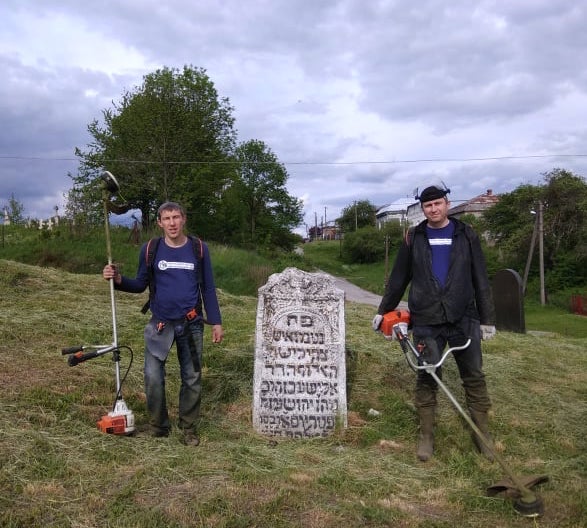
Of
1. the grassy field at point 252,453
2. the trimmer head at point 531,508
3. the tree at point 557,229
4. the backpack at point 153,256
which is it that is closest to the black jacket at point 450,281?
the grassy field at point 252,453

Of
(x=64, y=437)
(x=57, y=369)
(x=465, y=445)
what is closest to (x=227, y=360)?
(x=57, y=369)

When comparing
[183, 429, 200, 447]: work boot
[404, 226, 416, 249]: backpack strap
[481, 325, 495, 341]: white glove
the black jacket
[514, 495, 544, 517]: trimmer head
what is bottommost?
[514, 495, 544, 517]: trimmer head

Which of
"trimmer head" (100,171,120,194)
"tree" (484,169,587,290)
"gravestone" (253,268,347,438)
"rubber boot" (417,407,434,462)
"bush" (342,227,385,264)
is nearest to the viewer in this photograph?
"rubber boot" (417,407,434,462)

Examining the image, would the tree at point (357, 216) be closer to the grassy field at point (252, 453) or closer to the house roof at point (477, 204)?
the house roof at point (477, 204)

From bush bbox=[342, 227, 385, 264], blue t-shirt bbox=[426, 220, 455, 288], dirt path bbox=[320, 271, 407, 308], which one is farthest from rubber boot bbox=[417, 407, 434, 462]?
bush bbox=[342, 227, 385, 264]

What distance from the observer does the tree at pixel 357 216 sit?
282ft

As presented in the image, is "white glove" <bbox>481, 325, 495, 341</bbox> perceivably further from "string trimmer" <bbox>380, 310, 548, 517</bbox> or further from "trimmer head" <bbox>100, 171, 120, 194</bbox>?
"trimmer head" <bbox>100, 171, 120, 194</bbox>

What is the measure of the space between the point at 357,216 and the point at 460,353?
267 feet

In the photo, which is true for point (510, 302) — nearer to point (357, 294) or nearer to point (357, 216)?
point (357, 294)

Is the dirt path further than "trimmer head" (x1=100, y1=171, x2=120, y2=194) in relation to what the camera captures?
Yes

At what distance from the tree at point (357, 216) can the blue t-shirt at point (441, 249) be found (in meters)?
80.5

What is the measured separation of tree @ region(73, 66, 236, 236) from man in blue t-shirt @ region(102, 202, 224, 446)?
2570cm

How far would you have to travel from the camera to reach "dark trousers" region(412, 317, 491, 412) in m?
4.51

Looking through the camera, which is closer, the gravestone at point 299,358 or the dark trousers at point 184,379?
the dark trousers at point 184,379
